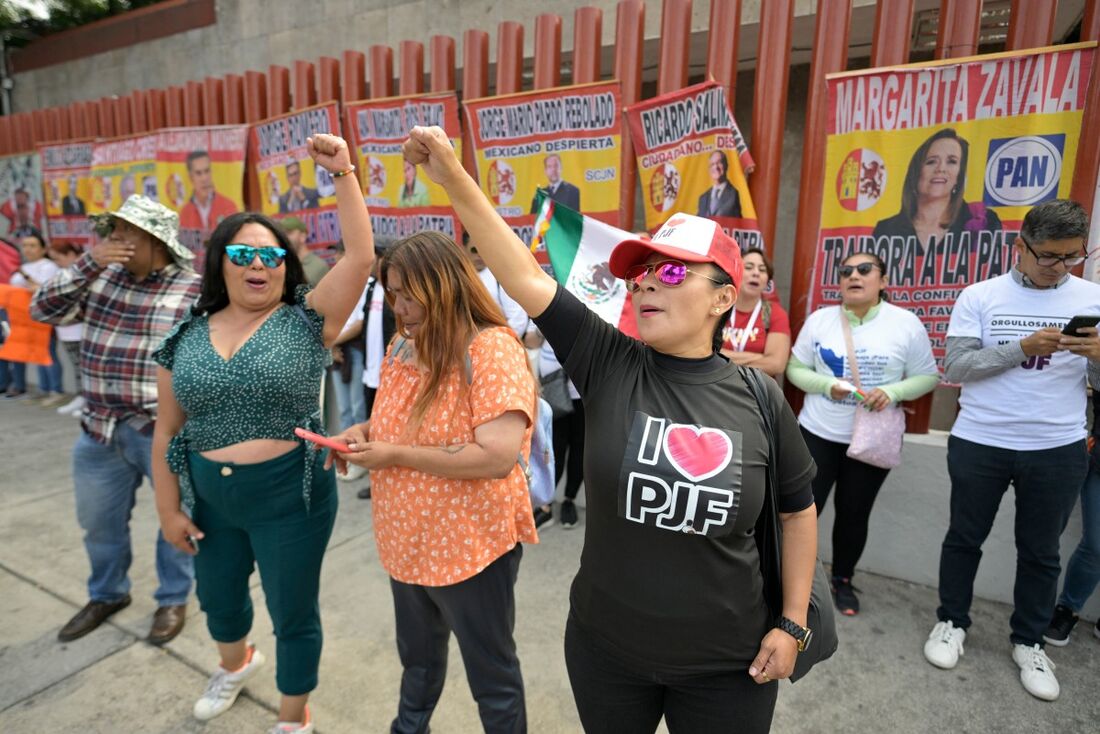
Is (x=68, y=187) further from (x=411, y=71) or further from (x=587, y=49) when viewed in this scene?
(x=587, y=49)

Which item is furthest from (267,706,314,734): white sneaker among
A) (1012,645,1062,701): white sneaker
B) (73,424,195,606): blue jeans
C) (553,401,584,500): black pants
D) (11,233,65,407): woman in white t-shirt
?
(11,233,65,407): woman in white t-shirt

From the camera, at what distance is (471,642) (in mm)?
1981

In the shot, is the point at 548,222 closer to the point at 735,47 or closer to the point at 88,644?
the point at 735,47

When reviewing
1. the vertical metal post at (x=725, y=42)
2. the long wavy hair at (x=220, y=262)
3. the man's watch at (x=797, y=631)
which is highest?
the vertical metal post at (x=725, y=42)

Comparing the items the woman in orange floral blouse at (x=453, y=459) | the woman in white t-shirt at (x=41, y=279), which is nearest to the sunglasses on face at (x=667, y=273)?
the woman in orange floral blouse at (x=453, y=459)

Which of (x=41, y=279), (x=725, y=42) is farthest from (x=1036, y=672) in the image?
(x=41, y=279)

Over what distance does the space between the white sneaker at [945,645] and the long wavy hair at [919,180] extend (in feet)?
6.88

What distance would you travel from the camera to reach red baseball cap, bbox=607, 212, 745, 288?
1.44m

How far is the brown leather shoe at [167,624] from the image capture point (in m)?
3.07

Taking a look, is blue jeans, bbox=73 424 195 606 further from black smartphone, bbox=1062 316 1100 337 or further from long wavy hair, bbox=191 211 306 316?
black smartphone, bbox=1062 316 1100 337

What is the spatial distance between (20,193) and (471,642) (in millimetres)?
11592

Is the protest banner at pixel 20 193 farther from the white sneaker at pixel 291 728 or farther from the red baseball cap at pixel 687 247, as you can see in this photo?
the red baseball cap at pixel 687 247

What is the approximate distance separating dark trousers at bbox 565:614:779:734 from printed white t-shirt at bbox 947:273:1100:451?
6.25ft

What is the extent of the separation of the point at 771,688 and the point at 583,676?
0.47m
